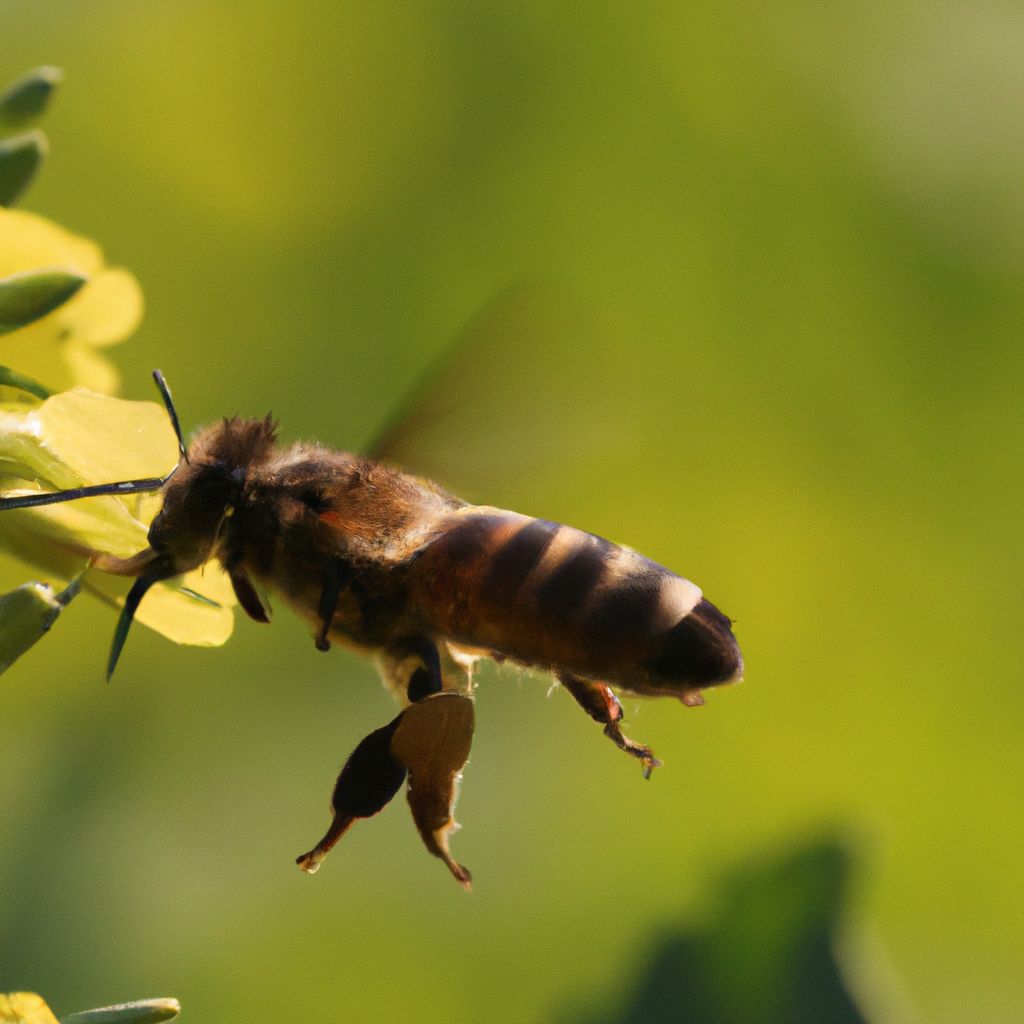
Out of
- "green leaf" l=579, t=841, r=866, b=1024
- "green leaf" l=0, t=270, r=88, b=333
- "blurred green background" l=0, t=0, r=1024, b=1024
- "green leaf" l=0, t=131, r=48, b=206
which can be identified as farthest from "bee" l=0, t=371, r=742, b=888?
"blurred green background" l=0, t=0, r=1024, b=1024

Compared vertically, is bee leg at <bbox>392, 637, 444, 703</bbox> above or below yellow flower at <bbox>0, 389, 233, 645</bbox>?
above

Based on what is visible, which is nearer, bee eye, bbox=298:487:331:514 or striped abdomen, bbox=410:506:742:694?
striped abdomen, bbox=410:506:742:694

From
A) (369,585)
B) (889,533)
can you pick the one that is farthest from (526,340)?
(889,533)

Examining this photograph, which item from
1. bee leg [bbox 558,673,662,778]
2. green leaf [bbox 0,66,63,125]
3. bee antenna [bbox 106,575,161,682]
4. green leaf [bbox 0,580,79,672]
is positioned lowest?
green leaf [bbox 0,580,79,672]

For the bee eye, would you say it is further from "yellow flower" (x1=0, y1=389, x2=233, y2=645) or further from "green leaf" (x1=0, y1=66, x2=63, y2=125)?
"green leaf" (x1=0, y1=66, x2=63, y2=125)

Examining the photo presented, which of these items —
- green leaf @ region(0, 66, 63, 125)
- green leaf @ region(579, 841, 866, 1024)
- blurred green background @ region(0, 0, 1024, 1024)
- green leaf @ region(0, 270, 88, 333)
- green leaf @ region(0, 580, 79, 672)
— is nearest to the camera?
green leaf @ region(0, 580, 79, 672)

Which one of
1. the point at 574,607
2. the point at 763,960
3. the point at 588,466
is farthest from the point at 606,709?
the point at 588,466

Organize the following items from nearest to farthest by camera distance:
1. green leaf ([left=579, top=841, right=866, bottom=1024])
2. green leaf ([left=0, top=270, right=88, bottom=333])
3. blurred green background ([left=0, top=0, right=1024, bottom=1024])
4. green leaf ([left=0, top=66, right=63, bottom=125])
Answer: green leaf ([left=0, top=270, right=88, bottom=333])
green leaf ([left=0, top=66, right=63, bottom=125])
green leaf ([left=579, top=841, right=866, bottom=1024])
blurred green background ([left=0, top=0, right=1024, bottom=1024])
